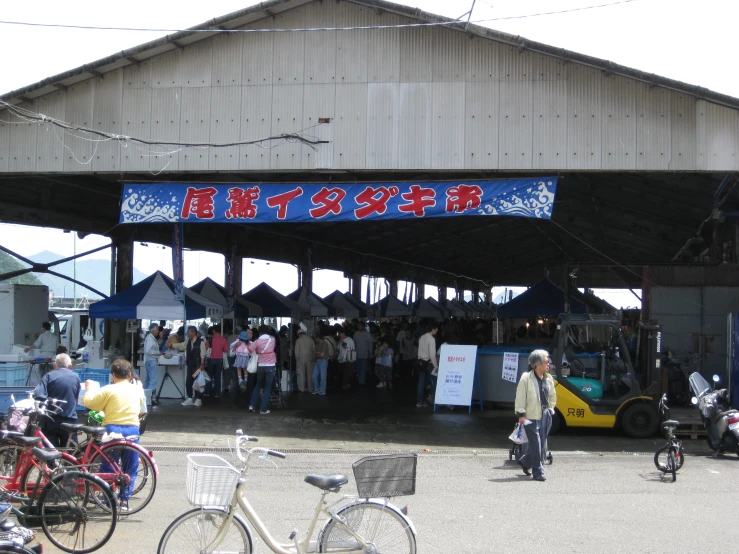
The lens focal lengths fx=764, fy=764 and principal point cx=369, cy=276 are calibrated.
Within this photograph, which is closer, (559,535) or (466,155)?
(559,535)

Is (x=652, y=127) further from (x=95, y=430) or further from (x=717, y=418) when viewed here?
(x=95, y=430)

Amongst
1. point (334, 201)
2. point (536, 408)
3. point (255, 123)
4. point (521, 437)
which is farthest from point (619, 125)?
point (255, 123)

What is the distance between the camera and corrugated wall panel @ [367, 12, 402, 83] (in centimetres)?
1361

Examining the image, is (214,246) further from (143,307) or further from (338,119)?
(338,119)

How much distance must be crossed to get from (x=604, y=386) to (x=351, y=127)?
654 cm

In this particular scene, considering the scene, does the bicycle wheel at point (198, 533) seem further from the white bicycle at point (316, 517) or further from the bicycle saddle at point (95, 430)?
the bicycle saddle at point (95, 430)

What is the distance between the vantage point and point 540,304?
25.4 metres

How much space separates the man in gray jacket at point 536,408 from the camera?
9.97 meters

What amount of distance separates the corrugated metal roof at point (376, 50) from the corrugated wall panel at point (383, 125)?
26cm

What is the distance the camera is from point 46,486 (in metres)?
6.56

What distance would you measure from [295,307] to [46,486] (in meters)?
17.6

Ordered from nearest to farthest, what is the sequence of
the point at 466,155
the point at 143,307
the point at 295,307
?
the point at 466,155
the point at 143,307
the point at 295,307

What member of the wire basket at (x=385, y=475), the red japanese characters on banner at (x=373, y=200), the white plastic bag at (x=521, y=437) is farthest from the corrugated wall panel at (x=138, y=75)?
the wire basket at (x=385, y=475)

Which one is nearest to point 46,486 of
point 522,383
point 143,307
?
point 522,383
